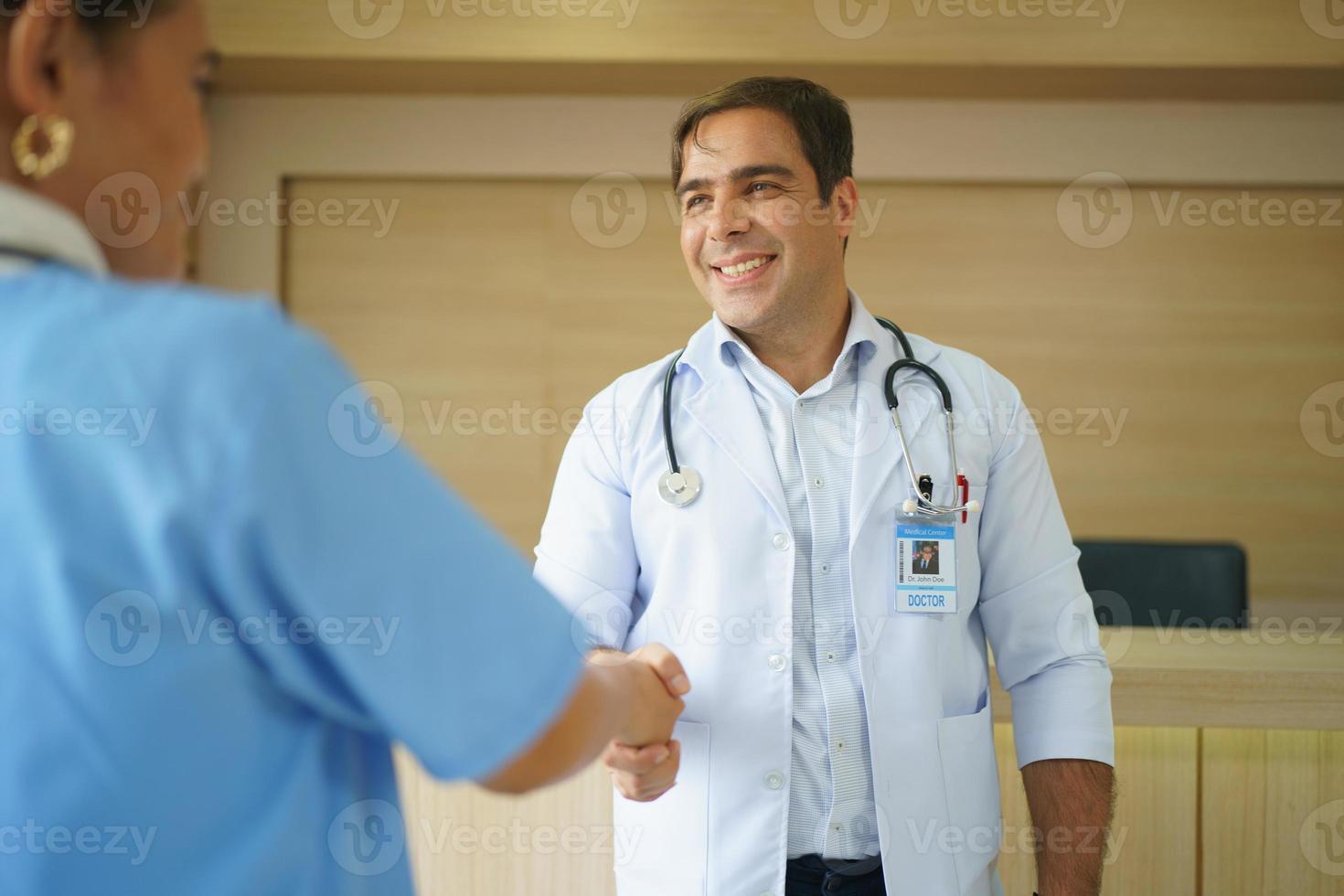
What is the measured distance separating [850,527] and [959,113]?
323 centimetres

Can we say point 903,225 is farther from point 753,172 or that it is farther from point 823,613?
point 823,613

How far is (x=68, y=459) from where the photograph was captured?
21.7 inches

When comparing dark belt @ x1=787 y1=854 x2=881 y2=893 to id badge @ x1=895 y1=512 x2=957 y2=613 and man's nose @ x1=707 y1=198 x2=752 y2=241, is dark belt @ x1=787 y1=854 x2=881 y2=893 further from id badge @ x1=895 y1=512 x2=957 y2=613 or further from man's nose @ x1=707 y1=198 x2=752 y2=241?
man's nose @ x1=707 y1=198 x2=752 y2=241

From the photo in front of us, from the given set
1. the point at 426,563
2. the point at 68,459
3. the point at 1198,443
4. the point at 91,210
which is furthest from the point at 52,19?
the point at 1198,443

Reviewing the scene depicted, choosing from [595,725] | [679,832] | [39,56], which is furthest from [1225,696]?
[39,56]

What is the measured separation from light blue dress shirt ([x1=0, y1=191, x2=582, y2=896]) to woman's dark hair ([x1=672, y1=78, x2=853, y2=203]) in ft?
4.49

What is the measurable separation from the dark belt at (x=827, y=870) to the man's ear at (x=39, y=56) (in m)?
1.26

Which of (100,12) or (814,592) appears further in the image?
(814,592)

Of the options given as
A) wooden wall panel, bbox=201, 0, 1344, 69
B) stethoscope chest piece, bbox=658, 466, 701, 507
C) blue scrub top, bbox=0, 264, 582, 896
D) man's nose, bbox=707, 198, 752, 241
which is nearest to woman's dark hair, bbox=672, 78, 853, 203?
man's nose, bbox=707, 198, 752, 241

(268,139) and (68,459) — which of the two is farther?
(268,139)

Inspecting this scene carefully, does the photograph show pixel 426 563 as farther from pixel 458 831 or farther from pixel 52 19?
pixel 458 831

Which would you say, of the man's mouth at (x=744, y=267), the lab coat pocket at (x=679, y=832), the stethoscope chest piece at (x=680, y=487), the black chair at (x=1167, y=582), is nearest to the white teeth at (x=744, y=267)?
the man's mouth at (x=744, y=267)

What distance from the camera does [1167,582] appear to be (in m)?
3.06

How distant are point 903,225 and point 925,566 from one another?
3144 millimetres
